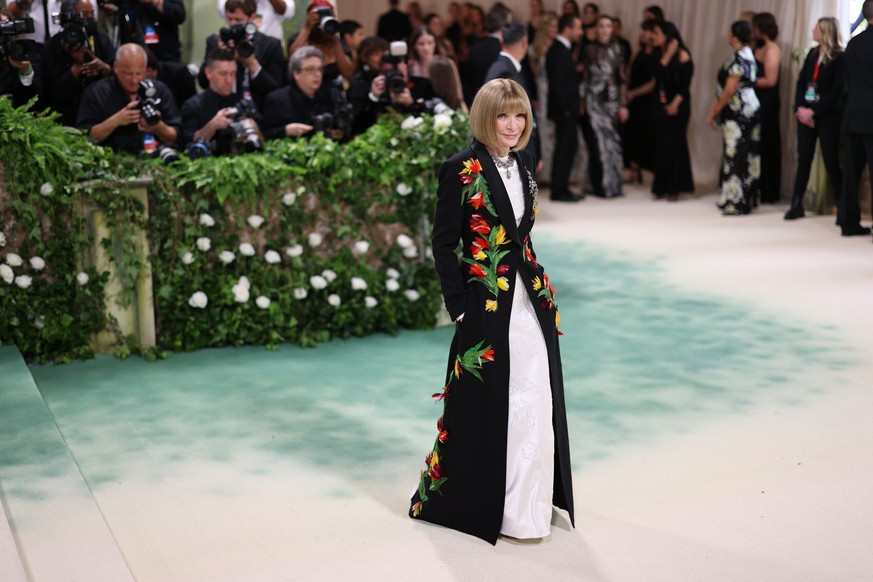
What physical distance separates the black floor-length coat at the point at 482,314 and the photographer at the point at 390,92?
3153 millimetres

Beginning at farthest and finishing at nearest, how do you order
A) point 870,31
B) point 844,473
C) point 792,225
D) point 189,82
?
point 792,225
point 870,31
point 189,82
point 844,473

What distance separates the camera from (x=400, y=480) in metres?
4.07

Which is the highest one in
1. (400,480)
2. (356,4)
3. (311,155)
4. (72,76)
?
(356,4)

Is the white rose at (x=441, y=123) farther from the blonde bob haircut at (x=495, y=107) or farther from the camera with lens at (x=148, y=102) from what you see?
the blonde bob haircut at (x=495, y=107)

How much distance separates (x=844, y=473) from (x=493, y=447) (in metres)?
1.46

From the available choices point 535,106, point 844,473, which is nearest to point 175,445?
point 844,473

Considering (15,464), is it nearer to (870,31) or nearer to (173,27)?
(173,27)

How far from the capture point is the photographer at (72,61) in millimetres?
6320

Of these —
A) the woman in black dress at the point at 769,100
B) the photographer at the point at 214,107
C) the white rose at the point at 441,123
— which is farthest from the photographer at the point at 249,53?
the woman in black dress at the point at 769,100

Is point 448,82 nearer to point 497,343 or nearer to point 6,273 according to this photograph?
point 6,273

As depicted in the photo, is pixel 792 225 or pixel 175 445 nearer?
pixel 175 445

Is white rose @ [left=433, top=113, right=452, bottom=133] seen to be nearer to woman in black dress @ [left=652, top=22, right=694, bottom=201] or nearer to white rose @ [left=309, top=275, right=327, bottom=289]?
white rose @ [left=309, top=275, right=327, bottom=289]

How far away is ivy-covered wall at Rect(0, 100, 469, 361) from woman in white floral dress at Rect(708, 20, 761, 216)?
4.05 m

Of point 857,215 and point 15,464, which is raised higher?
point 857,215
